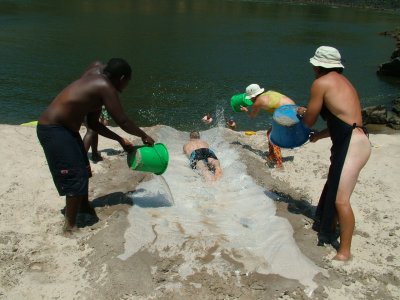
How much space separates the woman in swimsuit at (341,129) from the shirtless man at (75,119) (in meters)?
2.05

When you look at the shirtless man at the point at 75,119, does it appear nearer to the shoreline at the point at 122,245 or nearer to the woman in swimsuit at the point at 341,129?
the shoreline at the point at 122,245

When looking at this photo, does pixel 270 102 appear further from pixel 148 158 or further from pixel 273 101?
pixel 148 158

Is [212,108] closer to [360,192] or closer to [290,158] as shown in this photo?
[290,158]

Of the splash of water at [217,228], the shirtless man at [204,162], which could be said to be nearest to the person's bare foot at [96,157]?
the splash of water at [217,228]

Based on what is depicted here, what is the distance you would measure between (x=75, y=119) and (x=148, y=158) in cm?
100

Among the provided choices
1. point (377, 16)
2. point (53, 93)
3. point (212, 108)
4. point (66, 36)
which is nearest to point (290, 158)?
point (212, 108)

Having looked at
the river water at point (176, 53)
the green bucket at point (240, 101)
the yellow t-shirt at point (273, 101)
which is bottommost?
the river water at point (176, 53)

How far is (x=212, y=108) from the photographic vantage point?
14922mm

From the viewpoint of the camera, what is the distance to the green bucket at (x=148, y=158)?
17.1 feet

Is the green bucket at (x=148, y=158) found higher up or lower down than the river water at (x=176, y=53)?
higher up

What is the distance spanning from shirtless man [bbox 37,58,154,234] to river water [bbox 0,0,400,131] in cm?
812

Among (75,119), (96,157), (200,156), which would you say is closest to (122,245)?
(75,119)

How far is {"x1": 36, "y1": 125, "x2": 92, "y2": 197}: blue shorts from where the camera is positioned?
4.63 meters

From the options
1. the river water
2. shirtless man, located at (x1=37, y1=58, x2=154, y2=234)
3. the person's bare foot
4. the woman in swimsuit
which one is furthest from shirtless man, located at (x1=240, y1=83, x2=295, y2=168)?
the river water
